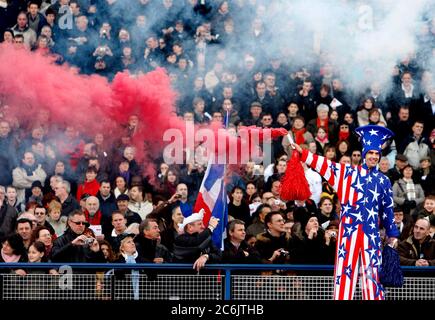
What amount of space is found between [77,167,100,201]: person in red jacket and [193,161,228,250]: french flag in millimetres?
2326

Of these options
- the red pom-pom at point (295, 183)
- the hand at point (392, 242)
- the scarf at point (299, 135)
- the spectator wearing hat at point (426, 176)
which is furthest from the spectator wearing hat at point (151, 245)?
the spectator wearing hat at point (426, 176)

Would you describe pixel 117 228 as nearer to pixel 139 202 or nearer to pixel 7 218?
pixel 139 202

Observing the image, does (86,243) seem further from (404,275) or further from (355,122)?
(355,122)

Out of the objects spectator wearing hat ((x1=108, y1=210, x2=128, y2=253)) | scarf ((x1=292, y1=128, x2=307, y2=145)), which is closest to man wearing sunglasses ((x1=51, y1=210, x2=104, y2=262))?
spectator wearing hat ((x1=108, y1=210, x2=128, y2=253))

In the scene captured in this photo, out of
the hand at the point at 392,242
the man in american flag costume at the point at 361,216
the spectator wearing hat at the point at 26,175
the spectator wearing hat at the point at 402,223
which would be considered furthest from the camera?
the spectator wearing hat at the point at 26,175

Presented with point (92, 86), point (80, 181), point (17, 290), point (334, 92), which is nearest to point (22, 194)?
point (80, 181)

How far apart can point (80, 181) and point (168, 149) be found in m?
1.29

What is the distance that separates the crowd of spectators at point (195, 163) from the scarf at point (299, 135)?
0.06 feet

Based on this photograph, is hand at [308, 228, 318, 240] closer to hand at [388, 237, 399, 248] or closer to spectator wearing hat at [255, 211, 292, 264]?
spectator wearing hat at [255, 211, 292, 264]

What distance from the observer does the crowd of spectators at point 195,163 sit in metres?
15.0

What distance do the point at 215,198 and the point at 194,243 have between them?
861 mm

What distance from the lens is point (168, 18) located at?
19.7 meters

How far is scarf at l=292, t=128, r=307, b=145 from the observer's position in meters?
18.2

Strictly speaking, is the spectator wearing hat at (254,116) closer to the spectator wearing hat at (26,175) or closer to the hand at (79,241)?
the spectator wearing hat at (26,175)
